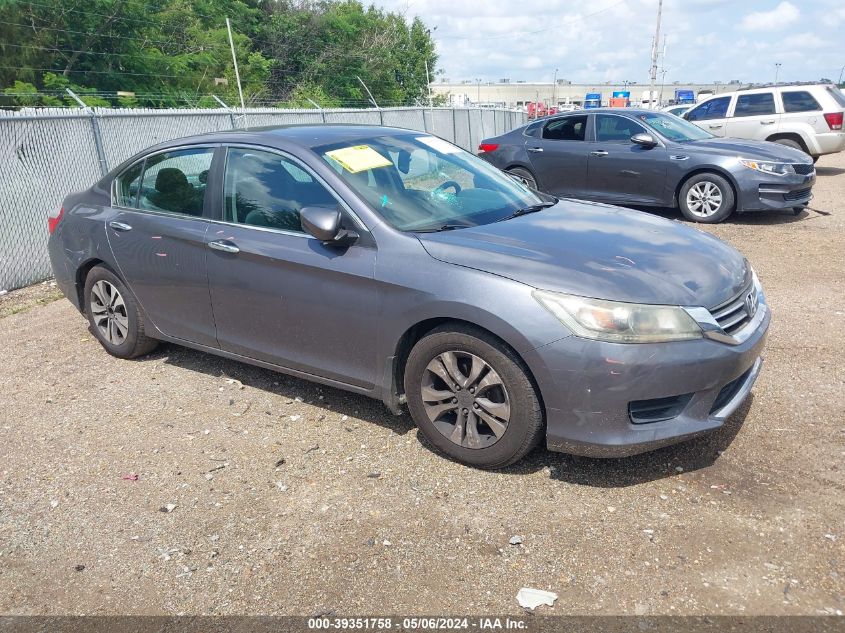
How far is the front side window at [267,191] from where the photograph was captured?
400 cm

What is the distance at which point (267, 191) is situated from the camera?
4.19 meters

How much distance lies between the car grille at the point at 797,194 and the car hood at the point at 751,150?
0.39 metres

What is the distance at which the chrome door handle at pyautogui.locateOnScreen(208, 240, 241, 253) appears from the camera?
4.18 metres

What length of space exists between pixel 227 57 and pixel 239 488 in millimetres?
30323

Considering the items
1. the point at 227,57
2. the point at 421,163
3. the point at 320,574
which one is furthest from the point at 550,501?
the point at 227,57

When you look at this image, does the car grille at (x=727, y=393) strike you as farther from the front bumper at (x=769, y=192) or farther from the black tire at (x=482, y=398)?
the front bumper at (x=769, y=192)

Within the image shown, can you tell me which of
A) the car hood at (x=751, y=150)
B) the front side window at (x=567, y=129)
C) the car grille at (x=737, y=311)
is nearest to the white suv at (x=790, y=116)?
the car hood at (x=751, y=150)

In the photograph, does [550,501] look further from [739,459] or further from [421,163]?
[421,163]

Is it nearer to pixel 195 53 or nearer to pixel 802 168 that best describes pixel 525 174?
pixel 802 168

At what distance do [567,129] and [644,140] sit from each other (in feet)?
4.95

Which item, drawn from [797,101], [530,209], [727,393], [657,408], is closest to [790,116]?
[797,101]

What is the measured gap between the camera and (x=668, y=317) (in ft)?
10.4

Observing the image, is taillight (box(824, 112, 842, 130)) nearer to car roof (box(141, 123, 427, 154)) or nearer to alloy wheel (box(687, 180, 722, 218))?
alloy wheel (box(687, 180, 722, 218))

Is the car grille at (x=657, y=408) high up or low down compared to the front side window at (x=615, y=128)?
down
